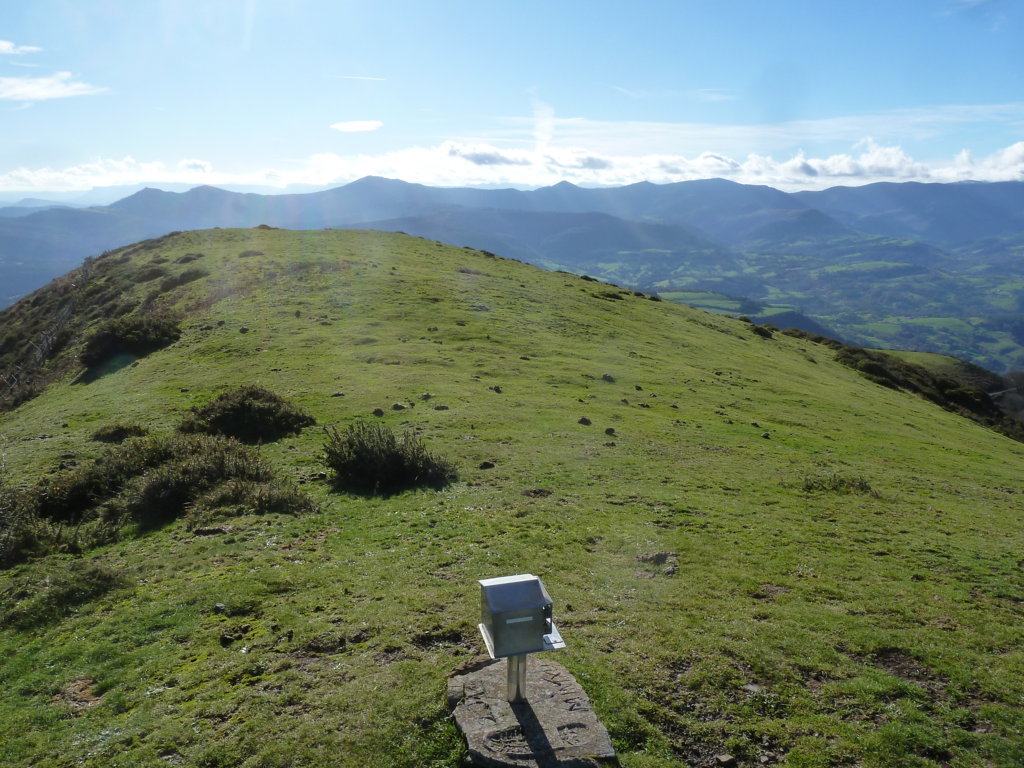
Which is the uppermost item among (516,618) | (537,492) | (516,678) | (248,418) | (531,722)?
(516,618)

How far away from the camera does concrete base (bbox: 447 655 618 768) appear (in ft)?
25.1

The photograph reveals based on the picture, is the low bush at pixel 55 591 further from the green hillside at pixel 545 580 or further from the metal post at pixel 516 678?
the metal post at pixel 516 678

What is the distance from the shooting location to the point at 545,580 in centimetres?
1334

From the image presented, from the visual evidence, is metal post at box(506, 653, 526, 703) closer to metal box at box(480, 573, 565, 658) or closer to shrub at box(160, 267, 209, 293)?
metal box at box(480, 573, 565, 658)

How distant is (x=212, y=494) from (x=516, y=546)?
30.4 feet

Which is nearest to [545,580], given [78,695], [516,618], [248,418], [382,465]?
[516,618]

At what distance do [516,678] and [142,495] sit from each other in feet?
45.4

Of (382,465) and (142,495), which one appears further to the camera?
(382,465)

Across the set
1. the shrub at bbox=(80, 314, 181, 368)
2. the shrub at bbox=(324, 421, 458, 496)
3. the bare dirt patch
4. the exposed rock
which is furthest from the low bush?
the shrub at bbox=(80, 314, 181, 368)

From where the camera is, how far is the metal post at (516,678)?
8.18m

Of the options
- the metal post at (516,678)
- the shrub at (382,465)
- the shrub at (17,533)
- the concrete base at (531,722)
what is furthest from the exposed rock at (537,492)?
the shrub at (17,533)

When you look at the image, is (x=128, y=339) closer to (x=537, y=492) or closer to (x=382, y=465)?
(x=382, y=465)

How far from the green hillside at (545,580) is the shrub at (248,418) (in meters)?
0.62

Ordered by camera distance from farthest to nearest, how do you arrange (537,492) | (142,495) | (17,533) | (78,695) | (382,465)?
(382,465) < (537,492) < (142,495) < (17,533) < (78,695)
